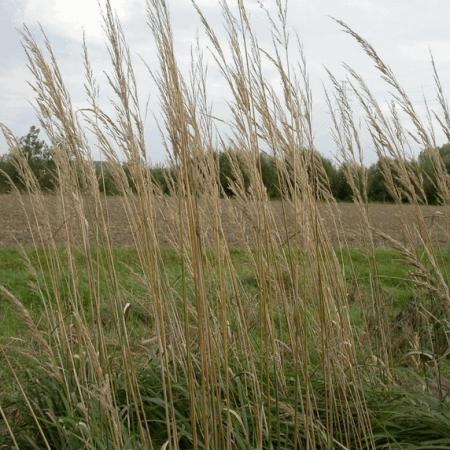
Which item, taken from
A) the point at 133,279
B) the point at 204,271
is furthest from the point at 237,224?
Result: the point at 133,279

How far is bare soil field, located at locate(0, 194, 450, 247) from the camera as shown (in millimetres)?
2480

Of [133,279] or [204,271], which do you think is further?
[133,279]

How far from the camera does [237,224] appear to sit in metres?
2.40

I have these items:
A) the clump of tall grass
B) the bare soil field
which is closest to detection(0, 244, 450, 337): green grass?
the bare soil field

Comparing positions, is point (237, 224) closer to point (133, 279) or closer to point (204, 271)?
point (204, 271)

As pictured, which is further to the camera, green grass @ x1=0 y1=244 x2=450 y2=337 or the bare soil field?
green grass @ x1=0 y1=244 x2=450 y2=337

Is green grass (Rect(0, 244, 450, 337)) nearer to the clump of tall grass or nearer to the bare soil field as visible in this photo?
the bare soil field

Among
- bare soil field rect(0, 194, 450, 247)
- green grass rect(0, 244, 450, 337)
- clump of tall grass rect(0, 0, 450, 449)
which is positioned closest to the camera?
clump of tall grass rect(0, 0, 450, 449)

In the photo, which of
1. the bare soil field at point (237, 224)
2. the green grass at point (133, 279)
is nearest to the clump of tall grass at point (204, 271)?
the bare soil field at point (237, 224)

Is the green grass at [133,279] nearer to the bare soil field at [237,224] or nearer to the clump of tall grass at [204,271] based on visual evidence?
the bare soil field at [237,224]

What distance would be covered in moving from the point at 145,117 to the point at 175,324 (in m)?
1.30

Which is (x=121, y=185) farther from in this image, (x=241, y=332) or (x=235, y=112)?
(x=241, y=332)

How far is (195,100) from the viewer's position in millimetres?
1646

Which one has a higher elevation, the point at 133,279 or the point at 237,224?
the point at 237,224
